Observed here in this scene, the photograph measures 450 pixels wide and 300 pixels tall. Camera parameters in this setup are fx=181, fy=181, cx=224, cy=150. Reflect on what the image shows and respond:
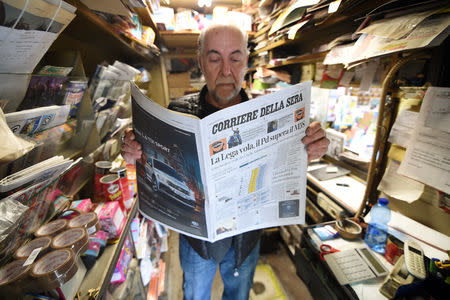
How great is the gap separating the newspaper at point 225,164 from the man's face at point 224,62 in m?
0.49

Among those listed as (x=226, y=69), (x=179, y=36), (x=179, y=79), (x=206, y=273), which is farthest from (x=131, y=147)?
(x=179, y=79)

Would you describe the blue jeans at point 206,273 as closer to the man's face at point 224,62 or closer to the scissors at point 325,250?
the scissors at point 325,250

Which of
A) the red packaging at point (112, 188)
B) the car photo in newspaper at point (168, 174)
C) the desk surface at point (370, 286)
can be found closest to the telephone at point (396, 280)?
the desk surface at point (370, 286)

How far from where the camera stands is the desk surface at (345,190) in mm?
1252

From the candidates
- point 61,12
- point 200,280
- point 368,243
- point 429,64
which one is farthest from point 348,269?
point 61,12

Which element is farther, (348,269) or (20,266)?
(348,269)

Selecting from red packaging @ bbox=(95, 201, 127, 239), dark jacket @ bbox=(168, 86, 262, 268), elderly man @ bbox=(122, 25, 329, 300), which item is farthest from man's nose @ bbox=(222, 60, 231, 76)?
red packaging @ bbox=(95, 201, 127, 239)

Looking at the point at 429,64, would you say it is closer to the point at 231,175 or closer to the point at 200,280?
the point at 231,175

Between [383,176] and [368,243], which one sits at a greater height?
[383,176]

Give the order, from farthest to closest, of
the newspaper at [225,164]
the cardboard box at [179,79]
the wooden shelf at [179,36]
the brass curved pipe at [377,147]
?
the cardboard box at [179,79] < the wooden shelf at [179,36] < the brass curved pipe at [377,147] < the newspaper at [225,164]

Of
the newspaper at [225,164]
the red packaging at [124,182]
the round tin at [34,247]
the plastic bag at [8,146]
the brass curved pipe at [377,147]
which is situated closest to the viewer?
the plastic bag at [8,146]

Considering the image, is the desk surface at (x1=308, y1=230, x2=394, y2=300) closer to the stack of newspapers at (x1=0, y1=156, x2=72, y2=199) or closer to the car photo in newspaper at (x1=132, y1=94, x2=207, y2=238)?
the car photo in newspaper at (x1=132, y1=94, x2=207, y2=238)

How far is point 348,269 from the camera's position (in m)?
0.95

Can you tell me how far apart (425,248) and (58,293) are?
149 centimetres
